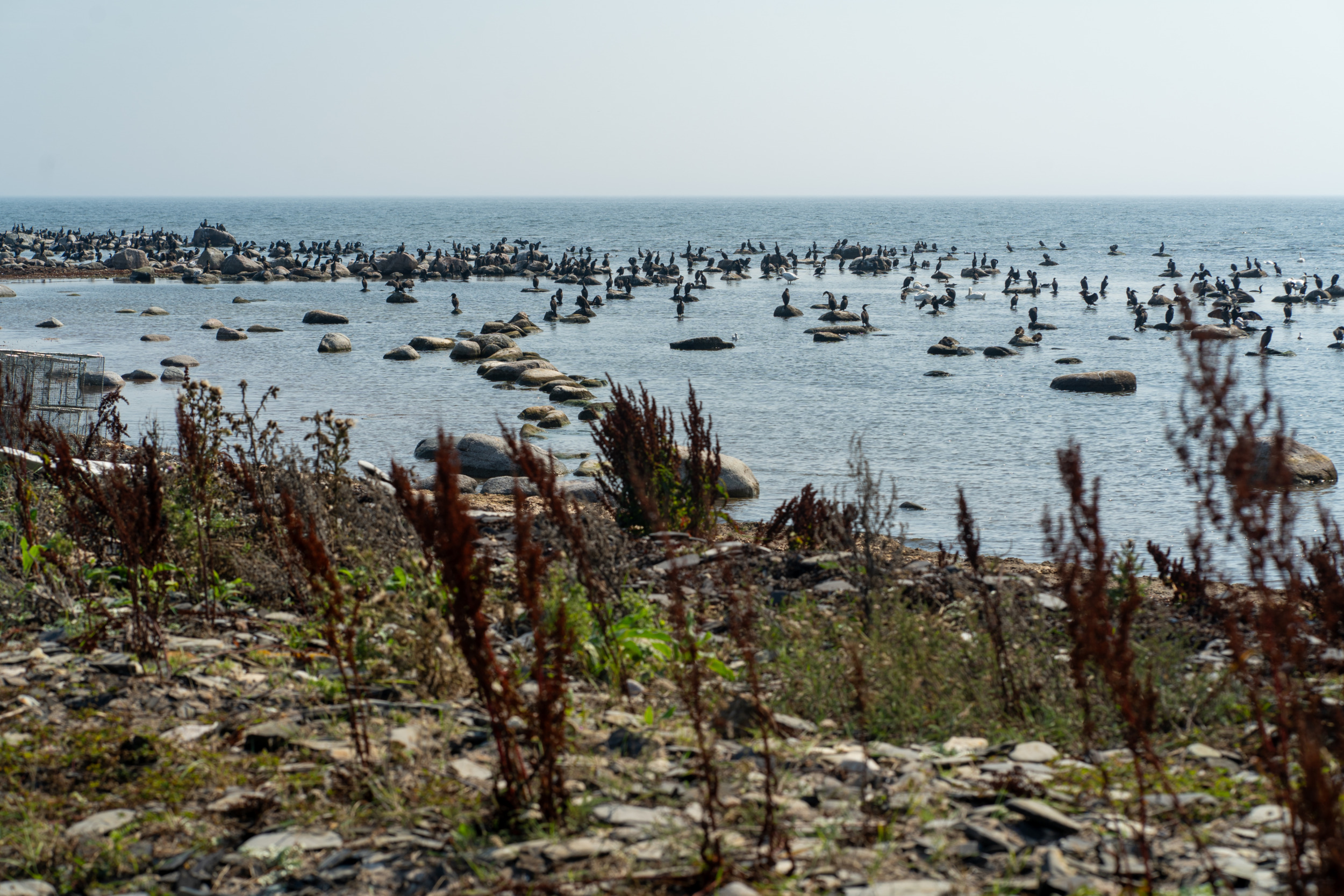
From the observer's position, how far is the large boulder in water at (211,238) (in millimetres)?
72875

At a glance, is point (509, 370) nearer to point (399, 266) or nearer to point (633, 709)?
point (633, 709)

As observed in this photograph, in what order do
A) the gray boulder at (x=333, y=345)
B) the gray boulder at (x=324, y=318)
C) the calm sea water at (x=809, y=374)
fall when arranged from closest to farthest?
the calm sea water at (x=809, y=374) → the gray boulder at (x=333, y=345) → the gray boulder at (x=324, y=318)

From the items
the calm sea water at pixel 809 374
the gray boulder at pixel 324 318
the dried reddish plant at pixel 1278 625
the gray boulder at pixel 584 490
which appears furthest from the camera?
the gray boulder at pixel 324 318

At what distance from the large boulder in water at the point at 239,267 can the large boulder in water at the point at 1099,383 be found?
135 ft

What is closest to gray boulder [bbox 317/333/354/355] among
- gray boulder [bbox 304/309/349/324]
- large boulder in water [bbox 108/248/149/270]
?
gray boulder [bbox 304/309/349/324]

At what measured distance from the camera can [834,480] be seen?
13.3 m

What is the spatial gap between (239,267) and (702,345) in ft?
105

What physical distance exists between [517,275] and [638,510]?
47857mm

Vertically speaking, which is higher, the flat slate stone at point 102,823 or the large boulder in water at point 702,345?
the large boulder in water at point 702,345

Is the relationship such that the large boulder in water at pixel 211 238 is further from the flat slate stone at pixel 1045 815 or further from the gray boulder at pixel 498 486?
the flat slate stone at pixel 1045 815

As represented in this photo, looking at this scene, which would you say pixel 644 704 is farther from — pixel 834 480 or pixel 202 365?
pixel 202 365

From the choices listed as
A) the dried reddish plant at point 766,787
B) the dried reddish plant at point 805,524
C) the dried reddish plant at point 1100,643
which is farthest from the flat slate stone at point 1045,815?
the dried reddish plant at point 805,524

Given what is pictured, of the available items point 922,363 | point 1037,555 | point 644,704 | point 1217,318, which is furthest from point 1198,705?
point 1217,318

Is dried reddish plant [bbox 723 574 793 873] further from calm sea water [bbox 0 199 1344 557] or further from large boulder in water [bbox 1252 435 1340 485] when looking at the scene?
large boulder in water [bbox 1252 435 1340 485]
